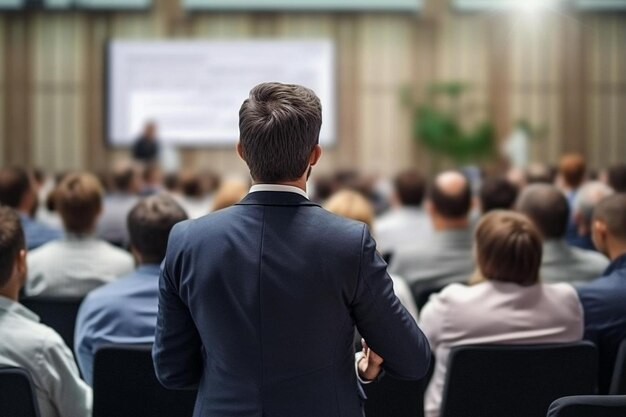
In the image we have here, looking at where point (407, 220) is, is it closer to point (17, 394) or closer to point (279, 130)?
point (17, 394)

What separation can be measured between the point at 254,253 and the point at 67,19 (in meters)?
11.9

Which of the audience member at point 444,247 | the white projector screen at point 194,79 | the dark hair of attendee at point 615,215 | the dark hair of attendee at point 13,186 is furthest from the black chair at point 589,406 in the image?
the white projector screen at point 194,79

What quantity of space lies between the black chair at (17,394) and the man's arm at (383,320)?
2.68 feet

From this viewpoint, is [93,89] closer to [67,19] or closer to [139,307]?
[67,19]

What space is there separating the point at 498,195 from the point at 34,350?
10.7 feet

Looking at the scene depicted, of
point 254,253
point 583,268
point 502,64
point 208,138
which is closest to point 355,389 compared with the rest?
point 254,253

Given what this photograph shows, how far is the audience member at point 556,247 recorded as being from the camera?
372 centimetres

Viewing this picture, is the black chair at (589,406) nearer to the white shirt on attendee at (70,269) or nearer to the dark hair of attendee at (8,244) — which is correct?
the dark hair of attendee at (8,244)

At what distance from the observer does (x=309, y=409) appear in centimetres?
173

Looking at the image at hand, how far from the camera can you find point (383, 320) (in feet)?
5.70

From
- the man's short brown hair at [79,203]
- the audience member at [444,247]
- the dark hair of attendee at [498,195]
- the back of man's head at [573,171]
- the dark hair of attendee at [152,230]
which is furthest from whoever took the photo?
the back of man's head at [573,171]

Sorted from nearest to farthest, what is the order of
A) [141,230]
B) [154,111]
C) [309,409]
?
[309,409] → [141,230] → [154,111]

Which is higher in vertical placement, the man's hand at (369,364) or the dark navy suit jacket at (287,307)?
the dark navy suit jacket at (287,307)

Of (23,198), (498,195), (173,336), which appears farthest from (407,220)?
(173,336)
